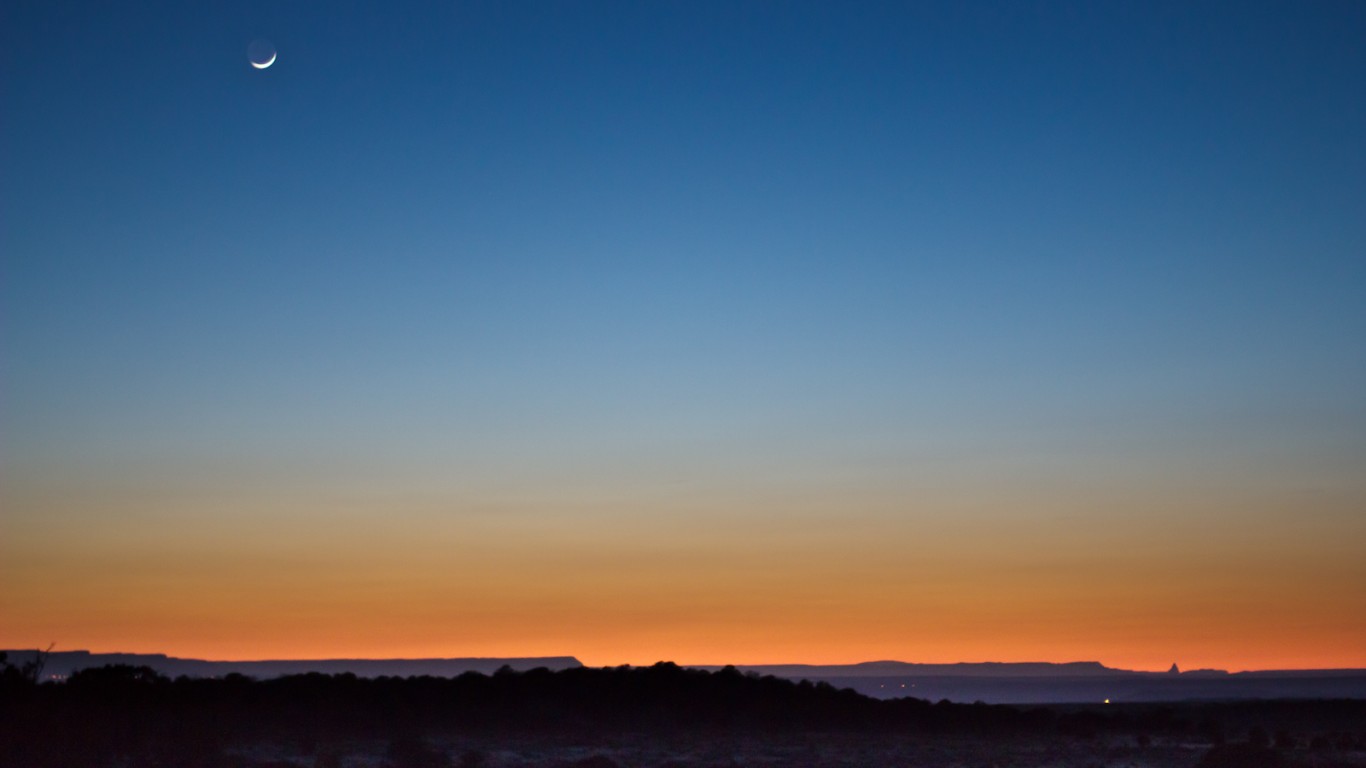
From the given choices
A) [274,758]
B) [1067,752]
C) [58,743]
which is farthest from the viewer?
[1067,752]

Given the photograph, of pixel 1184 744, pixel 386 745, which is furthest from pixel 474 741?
pixel 1184 744

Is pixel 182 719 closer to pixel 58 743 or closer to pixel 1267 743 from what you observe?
pixel 58 743

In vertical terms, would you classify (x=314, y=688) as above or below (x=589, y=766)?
above

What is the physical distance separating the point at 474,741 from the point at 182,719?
8.26m

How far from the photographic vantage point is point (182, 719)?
39.3 metres

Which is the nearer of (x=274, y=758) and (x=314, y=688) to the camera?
(x=274, y=758)

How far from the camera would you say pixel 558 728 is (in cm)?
4494

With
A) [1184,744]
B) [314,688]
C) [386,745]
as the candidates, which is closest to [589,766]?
[386,745]

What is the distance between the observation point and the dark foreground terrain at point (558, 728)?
36.0 metres

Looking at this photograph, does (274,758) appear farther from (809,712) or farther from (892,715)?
(892,715)

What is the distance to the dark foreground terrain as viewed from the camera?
118 feet

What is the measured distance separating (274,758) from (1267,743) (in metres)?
36.3

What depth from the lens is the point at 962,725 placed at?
52.7 meters

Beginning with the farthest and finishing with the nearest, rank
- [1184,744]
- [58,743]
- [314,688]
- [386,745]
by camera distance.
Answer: [1184,744] → [314,688] → [386,745] → [58,743]
